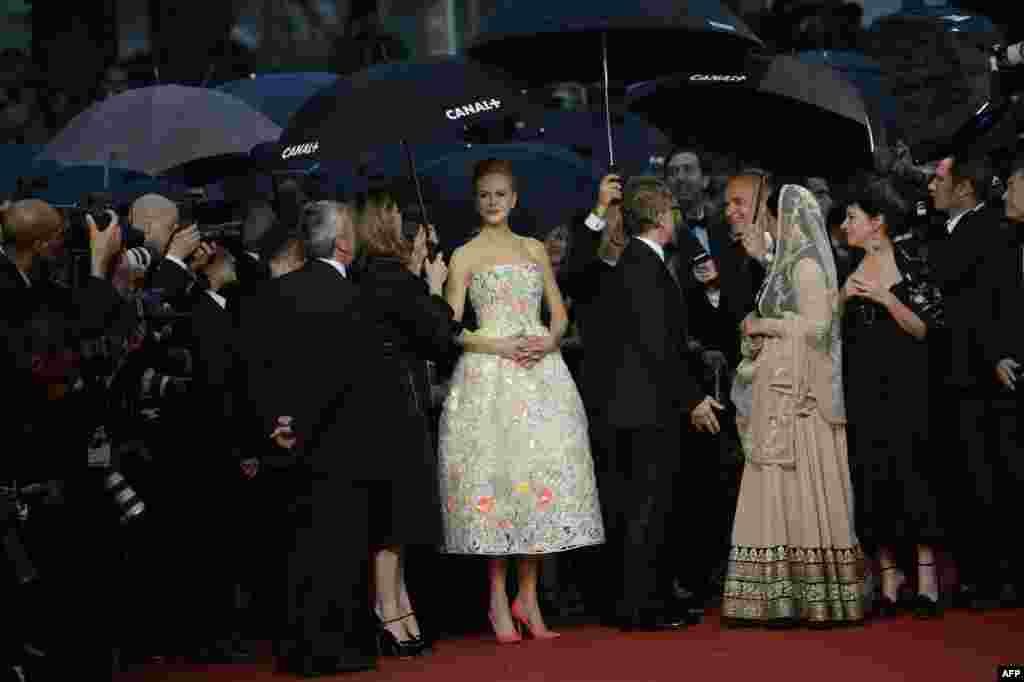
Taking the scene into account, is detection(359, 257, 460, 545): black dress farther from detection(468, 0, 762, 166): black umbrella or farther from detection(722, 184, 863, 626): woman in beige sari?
detection(722, 184, 863, 626): woman in beige sari

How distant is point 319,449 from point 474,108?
190cm

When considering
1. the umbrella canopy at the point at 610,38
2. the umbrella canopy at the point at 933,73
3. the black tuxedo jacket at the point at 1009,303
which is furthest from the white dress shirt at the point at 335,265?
the umbrella canopy at the point at 933,73

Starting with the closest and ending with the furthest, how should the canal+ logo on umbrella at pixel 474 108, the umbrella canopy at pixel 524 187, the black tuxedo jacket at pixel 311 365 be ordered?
the black tuxedo jacket at pixel 311 365 < the canal+ logo on umbrella at pixel 474 108 < the umbrella canopy at pixel 524 187

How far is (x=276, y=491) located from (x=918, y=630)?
123 inches

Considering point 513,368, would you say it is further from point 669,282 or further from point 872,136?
point 872,136

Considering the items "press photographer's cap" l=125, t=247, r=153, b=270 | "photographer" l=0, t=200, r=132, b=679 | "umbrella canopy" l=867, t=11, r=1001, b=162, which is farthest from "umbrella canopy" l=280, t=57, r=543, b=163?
"umbrella canopy" l=867, t=11, r=1001, b=162

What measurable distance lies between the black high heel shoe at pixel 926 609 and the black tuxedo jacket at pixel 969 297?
1166mm

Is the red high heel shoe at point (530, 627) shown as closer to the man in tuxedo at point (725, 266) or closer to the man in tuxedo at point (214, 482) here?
the man in tuxedo at point (214, 482)

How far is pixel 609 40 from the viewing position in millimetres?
10562

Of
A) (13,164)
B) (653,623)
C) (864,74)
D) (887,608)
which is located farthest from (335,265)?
(864,74)

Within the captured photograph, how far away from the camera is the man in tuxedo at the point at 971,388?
10258mm

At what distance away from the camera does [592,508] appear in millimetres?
9758

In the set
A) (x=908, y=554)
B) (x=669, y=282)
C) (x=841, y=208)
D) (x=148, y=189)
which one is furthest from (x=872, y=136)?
(x=148, y=189)

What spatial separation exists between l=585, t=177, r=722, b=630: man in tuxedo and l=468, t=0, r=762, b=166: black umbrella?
499 mm
